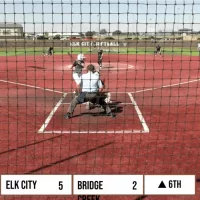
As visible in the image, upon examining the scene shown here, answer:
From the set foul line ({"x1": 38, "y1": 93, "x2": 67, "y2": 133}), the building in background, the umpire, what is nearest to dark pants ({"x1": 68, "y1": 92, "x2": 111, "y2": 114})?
the umpire

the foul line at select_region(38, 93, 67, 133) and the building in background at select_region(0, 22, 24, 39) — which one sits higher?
the building in background at select_region(0, 22, 24, 39)

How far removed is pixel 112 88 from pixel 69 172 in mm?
9795

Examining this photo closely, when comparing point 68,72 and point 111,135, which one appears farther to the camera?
point 68,72

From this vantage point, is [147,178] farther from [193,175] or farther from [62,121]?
[62,121]

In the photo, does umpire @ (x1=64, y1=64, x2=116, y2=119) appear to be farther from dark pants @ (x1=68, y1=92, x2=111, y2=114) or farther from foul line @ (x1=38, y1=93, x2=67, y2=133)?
foul line @ (x1=38, y1=93, x2=67, y2=133)

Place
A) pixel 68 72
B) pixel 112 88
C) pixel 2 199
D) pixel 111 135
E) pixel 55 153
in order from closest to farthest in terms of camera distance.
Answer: pixel 2 199 < pixel 55 153 < pixel 111 135 < pixel 112 88 < pixel 68 72

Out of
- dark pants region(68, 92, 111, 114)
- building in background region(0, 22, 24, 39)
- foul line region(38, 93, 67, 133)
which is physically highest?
building in background region(0, 22, 24, 39)

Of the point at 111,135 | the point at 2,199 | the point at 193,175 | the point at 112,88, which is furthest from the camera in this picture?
the point at 112,88

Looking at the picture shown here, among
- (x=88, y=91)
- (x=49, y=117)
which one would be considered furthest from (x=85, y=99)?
(x=49, y=117)

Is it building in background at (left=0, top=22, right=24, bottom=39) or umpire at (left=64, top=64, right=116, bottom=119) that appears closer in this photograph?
building in background at (left=0, top=22, right=24, bottom=39)

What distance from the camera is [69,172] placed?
689cm

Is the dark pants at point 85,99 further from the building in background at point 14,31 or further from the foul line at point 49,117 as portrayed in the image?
the building in background at point 14,31

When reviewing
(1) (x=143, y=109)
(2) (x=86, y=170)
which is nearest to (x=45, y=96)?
(1) (x=143, y=109)

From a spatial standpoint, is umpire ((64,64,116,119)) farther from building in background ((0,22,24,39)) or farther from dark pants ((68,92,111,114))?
building in background ((0,22,24,39))
